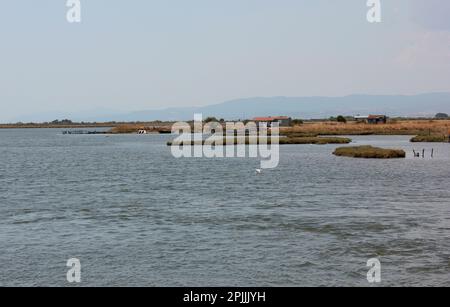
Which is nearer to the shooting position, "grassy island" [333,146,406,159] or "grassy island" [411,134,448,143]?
"grassy island" [333,146,406,159]

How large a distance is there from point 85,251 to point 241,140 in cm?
9948

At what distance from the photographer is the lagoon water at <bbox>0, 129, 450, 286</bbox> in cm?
2625

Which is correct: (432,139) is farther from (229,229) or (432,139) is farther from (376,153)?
(229,229)

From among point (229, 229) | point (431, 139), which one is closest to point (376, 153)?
point (431, 139)

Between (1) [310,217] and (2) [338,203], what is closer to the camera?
(1) [310,217]

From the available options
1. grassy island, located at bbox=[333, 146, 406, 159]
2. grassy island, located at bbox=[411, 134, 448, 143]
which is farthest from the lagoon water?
grassy island, located at bbox=[411, 134, 448, 143]

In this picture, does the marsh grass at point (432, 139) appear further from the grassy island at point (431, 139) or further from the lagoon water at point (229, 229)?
the lagoon water at point (229, 229)

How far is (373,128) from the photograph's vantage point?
6683 inches

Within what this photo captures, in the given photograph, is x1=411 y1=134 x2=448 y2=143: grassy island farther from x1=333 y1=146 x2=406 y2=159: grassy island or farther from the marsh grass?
x1=333 y1=146 x2=406 y2=159: grassy island

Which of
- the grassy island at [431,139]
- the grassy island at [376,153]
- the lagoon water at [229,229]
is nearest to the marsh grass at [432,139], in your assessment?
the grassy island at [431,139]

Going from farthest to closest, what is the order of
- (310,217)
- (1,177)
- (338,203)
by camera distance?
1. (1,177)
2. (338,203)
3. (310,217)

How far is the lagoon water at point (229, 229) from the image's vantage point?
2625cm
